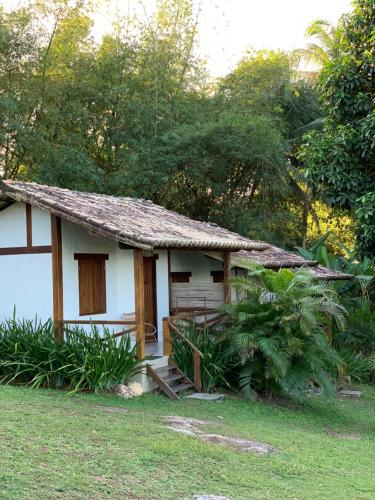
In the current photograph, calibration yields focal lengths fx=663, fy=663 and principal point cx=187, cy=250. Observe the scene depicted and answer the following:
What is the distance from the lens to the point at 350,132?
14883mm

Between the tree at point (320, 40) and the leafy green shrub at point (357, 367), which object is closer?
the leafy green shrub at point (357, 367)

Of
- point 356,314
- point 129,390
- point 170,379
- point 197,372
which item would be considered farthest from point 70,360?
point 356,314

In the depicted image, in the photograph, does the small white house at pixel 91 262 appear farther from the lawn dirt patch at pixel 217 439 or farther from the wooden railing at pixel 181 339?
the lawn dirt patch at pixel 217 439

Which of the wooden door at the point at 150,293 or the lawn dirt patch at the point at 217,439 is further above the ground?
the wooden door at the point at 150,293

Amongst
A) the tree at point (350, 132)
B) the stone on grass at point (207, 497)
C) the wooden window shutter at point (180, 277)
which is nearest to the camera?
the stone on grass at point (207, 497)

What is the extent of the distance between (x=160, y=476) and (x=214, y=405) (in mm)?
5223

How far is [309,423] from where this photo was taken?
1174 cm

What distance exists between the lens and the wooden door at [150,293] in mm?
15508

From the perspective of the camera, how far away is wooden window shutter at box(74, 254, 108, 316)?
1359cm

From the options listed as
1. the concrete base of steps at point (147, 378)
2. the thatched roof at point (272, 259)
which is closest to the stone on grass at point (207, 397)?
the concrete base of steps at point (147, 378)

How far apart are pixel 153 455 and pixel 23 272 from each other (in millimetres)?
6915

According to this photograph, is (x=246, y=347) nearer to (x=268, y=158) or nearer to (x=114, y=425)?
(x=114, y=425)

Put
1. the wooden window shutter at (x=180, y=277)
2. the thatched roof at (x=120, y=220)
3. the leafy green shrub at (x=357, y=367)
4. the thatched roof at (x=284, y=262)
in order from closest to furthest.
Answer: the thatched roof at (x=120, y=220)
the wooden window shutter at (x=180, y=277)
the thatched roof at (x=284, y=262)
the leafy green shrub at (x=357, y=367)

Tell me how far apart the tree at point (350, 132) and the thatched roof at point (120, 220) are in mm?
2191
